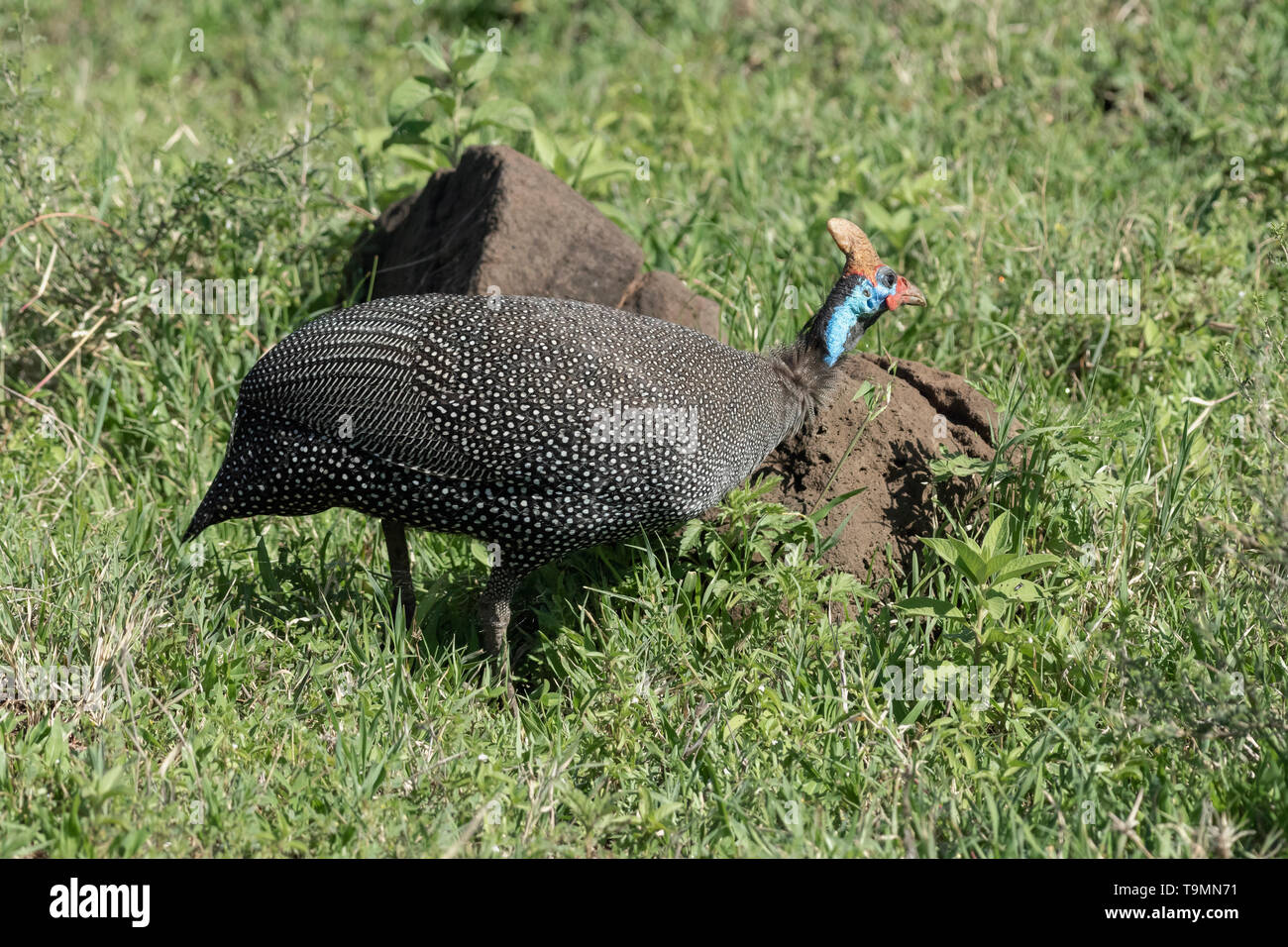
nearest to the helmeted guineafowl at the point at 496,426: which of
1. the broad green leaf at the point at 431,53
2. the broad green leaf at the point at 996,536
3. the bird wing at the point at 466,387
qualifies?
the bird wing at the point at 466,387

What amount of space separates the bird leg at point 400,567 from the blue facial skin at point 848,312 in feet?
4.82

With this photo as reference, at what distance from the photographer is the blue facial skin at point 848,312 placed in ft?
13.5

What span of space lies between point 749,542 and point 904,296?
1013 millimetres

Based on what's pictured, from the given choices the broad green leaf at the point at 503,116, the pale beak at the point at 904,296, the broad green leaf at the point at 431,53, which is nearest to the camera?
the pale beak at the point at 904,296

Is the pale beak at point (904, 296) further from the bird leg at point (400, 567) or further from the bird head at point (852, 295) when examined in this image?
the bird leg at point (400, 567)

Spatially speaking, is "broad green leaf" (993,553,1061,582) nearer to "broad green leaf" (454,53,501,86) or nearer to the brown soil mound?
the brown soil mound

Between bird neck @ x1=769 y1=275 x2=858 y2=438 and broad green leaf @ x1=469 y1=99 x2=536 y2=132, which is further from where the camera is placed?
broad green leaf @ x1=469 y1=99 x2=536 y2=132

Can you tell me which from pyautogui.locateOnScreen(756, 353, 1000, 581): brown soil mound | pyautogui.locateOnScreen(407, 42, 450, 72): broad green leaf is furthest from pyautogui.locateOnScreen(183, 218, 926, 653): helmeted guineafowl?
pyautogui.locateOnScreen(407, 42, 450, 72): broad green leaf

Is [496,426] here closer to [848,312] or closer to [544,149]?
[848,312]

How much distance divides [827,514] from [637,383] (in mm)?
840

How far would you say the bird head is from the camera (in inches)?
161

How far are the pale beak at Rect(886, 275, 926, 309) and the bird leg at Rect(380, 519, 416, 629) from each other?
1.73 metres

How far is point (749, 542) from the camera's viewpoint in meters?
3.87

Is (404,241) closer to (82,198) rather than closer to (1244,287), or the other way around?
(82,198)
